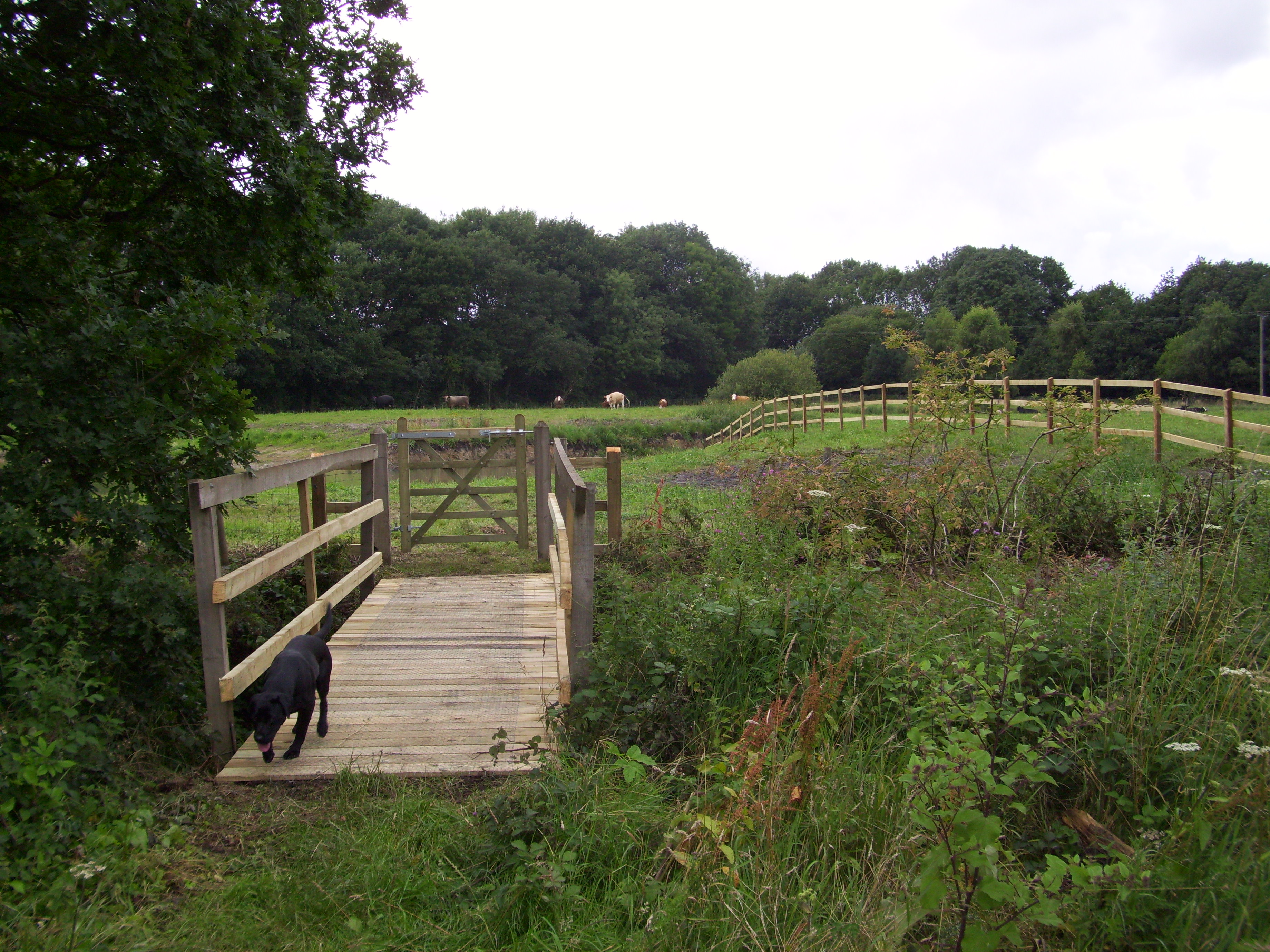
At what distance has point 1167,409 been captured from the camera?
1159cm

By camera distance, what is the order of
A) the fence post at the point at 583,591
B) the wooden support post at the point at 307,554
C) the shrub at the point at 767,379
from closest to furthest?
the fence post at the point at 583,591 → the wooden support post at the point at 307,554 → the shrub at the point at 767,379

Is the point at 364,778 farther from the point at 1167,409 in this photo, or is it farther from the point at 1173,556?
the point at 1167,409

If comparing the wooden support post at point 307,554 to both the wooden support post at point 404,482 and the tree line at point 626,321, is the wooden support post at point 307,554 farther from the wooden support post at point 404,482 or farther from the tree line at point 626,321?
the tree line at point 626,321

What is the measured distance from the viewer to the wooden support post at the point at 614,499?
736cm

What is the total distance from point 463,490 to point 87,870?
5.85 m

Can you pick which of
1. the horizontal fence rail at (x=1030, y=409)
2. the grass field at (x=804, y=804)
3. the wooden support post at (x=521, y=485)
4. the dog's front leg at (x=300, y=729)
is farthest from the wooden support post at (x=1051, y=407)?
the dog's front leg at (x=300, y=729)

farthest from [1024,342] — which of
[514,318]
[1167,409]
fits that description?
[1167,409]

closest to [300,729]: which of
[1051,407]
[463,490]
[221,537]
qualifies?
[221,537]

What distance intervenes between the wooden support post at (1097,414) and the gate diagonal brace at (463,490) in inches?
226

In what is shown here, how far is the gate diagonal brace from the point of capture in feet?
27.4

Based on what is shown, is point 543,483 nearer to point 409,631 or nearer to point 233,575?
point 409,631

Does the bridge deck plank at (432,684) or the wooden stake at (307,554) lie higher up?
the wooden stake at (307,554)

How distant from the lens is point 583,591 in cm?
398

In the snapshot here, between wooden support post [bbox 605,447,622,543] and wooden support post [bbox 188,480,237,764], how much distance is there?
12.7 feet
